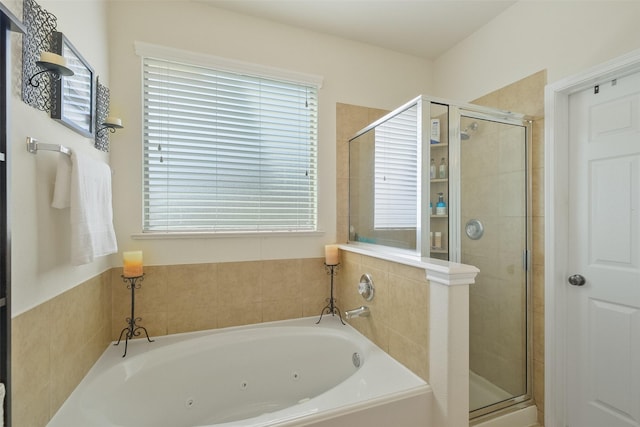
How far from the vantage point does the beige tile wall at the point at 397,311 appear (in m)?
1.42

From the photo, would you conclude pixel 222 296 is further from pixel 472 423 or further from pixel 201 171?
pixel 472 423

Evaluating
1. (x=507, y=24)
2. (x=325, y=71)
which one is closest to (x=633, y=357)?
(x=507, y=24)

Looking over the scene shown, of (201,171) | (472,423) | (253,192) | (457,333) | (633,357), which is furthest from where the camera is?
(253,192)

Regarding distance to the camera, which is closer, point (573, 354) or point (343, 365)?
point (573, 354)

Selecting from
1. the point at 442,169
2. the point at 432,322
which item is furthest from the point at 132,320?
the point at 442,169

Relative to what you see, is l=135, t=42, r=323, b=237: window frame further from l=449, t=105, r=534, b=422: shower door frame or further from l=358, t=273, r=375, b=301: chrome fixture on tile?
l=449, t=105, r=534, b=422: shower door frame

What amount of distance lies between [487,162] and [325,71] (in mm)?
1386

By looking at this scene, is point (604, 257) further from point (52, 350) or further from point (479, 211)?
point (52, 350)

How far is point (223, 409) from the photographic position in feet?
5.83

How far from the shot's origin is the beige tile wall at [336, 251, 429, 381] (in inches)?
55.7

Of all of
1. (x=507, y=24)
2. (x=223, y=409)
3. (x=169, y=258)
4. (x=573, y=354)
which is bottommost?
(x=223, y=409)

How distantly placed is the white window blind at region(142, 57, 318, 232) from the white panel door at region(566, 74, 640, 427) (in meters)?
1.66

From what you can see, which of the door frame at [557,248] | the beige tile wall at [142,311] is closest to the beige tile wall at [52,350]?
the beige tile wall at [142,311]

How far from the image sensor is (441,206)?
1709mm
